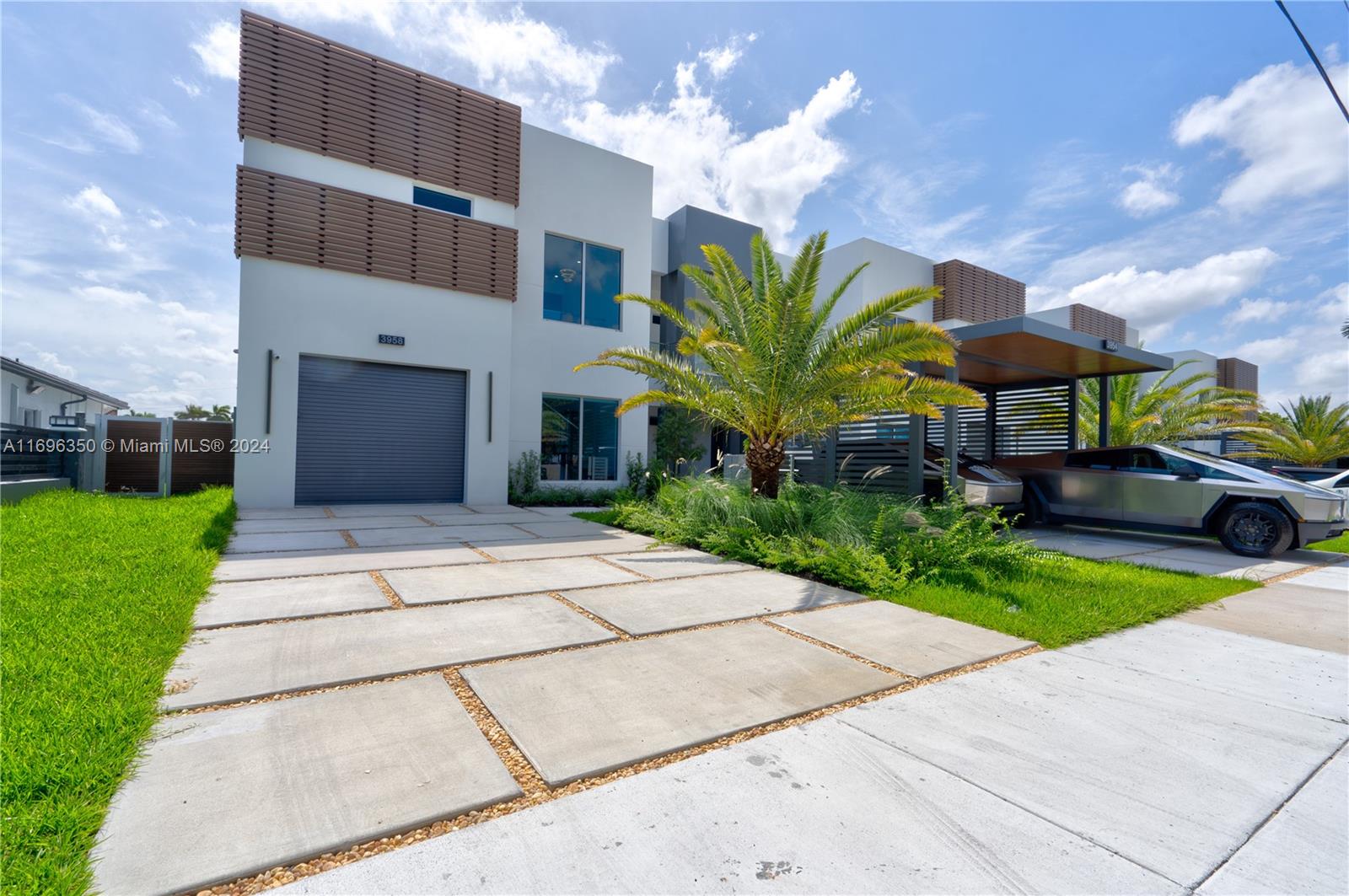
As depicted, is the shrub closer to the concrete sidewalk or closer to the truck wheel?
the concrete sidewalk

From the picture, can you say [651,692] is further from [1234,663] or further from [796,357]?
[796,357]

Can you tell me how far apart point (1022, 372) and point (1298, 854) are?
432 inches

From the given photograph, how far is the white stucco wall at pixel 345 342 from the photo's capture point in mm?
10250

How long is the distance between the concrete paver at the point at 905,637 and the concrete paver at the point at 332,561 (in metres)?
3.85

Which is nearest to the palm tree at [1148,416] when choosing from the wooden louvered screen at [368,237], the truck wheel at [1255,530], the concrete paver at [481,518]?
the truck wheel at [1255,530]

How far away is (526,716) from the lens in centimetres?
268

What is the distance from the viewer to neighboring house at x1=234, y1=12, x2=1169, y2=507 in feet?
33.7

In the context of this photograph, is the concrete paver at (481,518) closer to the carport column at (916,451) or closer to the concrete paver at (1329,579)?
the carport column at (916,451)

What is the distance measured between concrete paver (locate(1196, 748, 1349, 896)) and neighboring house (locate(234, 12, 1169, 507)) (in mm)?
7138

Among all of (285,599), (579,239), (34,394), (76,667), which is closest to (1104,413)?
(579,239)

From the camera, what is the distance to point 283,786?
6.82 feet

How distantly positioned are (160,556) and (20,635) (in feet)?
8.29

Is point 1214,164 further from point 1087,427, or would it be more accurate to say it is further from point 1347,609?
point 1347,609

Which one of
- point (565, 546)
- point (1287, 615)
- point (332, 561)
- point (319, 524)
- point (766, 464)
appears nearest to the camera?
point (1287, 615)
